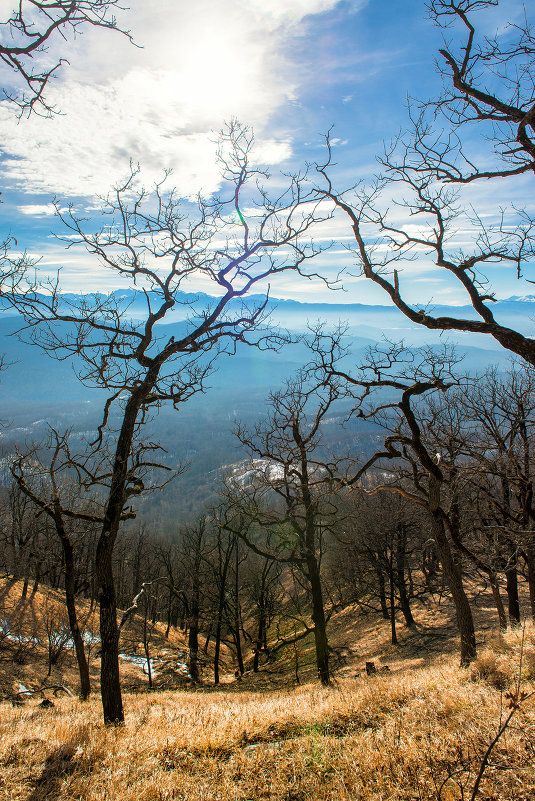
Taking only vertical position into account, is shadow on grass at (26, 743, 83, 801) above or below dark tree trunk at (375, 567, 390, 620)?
above

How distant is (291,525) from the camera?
1348 cm

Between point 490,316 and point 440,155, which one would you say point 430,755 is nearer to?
point 490,316

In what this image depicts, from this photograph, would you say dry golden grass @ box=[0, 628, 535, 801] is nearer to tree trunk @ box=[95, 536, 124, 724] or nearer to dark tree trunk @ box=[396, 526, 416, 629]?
tree trunk @ box=[95, 536, 124, 724]

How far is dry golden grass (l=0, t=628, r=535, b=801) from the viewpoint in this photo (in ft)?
13.0

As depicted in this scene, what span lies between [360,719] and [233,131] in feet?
33.3

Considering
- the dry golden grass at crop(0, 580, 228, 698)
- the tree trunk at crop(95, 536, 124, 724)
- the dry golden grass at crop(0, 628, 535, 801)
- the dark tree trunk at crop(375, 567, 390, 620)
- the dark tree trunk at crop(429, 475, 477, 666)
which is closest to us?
the dry golden grass at crop(0, 628, 535, 801)

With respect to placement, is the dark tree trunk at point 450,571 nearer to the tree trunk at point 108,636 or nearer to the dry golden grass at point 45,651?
the tree trunk at point 108,636

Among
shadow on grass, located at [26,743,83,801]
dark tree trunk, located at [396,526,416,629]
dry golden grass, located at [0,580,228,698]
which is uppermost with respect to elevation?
shadow on grass, located at [26,743,83,801]

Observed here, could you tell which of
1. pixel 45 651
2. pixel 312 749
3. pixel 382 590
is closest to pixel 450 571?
pixel 312 749

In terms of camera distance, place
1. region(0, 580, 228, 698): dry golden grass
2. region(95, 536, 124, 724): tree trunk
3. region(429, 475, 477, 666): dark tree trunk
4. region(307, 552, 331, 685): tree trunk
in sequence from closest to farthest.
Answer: region(95, 536, 124, 724): tree trunk < region(429, 475, 477, 666): dark tree trunk < region(307, 552, 331, 685): tree trunk < region(0, 580, 228, 698): dry golden grass

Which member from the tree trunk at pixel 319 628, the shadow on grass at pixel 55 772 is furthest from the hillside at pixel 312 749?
the tree trunk at pixel 319 628

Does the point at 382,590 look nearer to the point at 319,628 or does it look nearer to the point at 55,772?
the point at 319,628

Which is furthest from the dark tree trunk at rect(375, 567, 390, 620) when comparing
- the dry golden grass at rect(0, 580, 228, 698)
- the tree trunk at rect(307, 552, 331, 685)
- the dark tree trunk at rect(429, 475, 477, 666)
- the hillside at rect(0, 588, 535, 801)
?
the hillside at rect(0, 588, 535, 801)

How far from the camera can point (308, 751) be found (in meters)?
4.97
